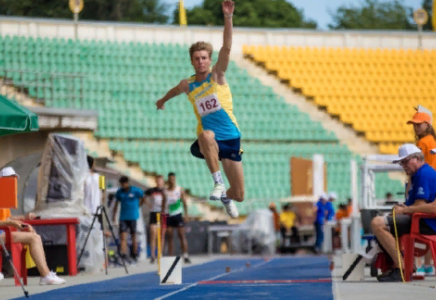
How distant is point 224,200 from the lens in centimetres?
912

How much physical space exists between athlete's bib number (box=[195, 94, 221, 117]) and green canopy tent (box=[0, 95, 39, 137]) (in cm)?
373

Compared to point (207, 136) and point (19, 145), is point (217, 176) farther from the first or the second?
point (19, 145)

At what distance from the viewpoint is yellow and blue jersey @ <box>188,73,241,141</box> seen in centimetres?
871

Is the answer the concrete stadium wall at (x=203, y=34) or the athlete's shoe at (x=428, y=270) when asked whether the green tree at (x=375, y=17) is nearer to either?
the concrete stadium wall at (x=203, y=34)

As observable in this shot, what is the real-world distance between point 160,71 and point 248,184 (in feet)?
18.1

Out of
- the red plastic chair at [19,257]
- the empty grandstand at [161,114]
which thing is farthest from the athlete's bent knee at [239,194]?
the empty grandstand at [161,114]

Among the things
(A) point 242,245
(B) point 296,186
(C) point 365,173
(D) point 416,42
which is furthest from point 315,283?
→ (D) point 416,42

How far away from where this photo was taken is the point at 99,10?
159 ft

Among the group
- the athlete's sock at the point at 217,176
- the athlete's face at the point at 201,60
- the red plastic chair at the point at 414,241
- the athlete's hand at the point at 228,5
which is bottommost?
the red plastic chair at the point at 414,241

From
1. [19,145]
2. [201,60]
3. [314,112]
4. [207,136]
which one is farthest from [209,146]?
[314,112]

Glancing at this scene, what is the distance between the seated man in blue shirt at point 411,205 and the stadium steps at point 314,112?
66.1 ft

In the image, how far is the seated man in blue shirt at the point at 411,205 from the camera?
975 centimetres

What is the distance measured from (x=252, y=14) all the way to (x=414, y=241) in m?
47.4

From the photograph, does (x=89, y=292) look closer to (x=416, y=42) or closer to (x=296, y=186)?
(x=296, y=186)
